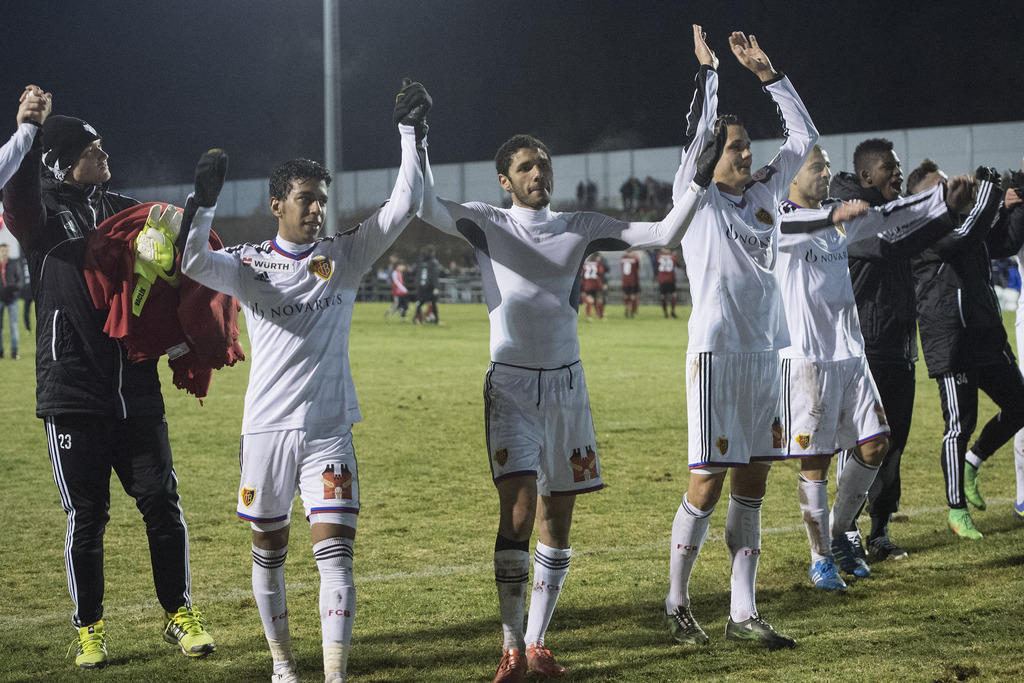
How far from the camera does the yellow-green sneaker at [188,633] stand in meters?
4.45

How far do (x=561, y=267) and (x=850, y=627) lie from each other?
2.04m

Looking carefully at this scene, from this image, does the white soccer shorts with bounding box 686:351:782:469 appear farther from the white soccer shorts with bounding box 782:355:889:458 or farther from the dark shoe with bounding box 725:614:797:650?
the white soccer shorts with bounding box 782:355:889:458

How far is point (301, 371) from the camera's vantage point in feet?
12.7

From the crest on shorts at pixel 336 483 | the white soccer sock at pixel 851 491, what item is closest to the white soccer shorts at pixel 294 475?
the crest on shorts at pixel 336 483

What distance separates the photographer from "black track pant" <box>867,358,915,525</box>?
5.96 m

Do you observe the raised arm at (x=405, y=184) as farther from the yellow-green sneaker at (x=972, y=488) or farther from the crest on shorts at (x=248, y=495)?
the yellow-green sneaker at (x=972, y=488)

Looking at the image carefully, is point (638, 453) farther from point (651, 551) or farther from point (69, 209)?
point (69, 209)

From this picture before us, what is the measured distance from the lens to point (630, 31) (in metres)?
26.9

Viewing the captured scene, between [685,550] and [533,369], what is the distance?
3.79 ft

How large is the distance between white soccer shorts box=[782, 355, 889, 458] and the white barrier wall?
1021 inches

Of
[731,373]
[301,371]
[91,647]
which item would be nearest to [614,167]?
[731,373]

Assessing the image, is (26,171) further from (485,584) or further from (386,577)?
(485,584)

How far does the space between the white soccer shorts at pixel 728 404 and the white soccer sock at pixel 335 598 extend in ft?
5.27

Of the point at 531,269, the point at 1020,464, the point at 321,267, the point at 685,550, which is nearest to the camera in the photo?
the point at 321,267
